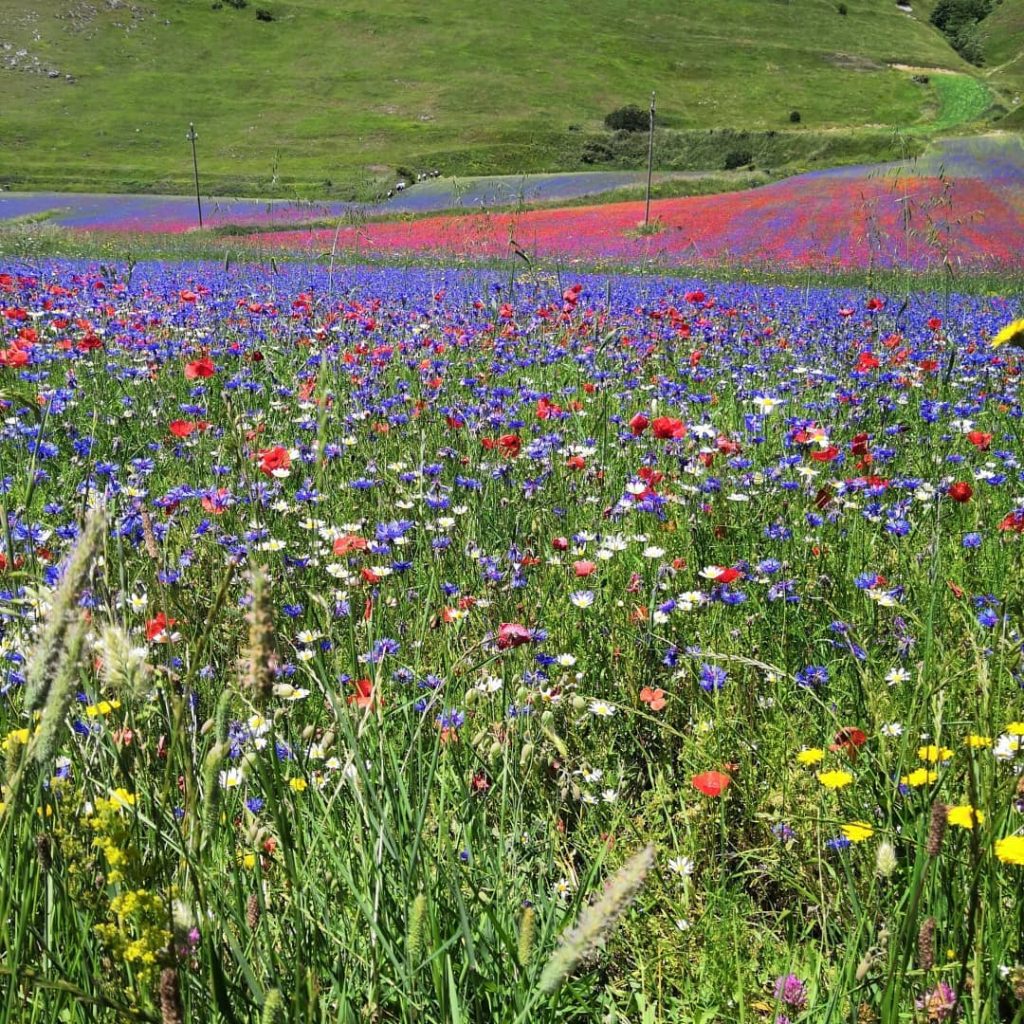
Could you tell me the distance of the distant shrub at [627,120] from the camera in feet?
212

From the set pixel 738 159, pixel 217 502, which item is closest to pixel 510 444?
pixel 217 502

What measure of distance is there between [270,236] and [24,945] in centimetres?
2681

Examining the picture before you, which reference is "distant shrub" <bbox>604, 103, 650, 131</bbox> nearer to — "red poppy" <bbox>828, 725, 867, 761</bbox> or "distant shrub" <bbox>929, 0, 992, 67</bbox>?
"distant shrub" <bbox>929, 0, 992, 67</bbox>

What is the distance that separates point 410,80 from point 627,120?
71.4ft

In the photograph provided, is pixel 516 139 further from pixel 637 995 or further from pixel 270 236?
pixel 637 995

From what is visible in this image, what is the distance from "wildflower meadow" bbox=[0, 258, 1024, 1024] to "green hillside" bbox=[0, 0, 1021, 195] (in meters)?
47.5

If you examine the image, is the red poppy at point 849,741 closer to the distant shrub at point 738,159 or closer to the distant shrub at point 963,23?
the distant shrub at point 738,159

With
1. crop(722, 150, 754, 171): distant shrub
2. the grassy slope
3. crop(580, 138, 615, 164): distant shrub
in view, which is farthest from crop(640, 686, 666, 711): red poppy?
the grassy slope

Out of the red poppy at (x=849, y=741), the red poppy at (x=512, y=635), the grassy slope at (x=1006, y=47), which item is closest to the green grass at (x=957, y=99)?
the grassy slope at (x=1006, y=47)

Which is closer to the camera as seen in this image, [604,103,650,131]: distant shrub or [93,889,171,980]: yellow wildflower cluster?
[93,889,171,980]: yellow wildflower cluster

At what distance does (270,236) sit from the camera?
2573 cm

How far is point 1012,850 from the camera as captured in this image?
1083 millimetres

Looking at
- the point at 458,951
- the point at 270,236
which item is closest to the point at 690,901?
the point at 458,951

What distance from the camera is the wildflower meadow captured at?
3.17 ft
